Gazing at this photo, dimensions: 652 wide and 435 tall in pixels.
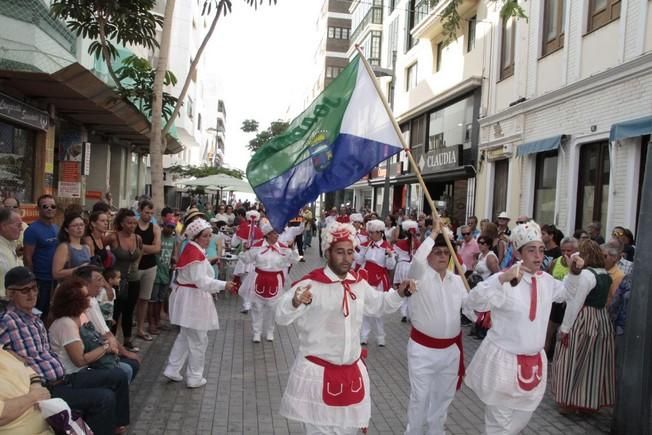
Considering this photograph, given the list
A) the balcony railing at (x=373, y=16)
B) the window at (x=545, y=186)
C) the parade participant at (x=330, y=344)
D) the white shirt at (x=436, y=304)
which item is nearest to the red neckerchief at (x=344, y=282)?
the parade participant at (x=330, y=344)

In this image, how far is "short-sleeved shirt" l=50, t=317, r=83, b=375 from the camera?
186 inches

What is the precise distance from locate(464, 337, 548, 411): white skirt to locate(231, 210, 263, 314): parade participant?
6.03 metres

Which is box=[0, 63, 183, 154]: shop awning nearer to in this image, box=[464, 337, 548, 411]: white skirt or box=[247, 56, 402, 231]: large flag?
box=[247, 56, 402, 231]: large flag

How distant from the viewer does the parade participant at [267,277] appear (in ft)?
30.2

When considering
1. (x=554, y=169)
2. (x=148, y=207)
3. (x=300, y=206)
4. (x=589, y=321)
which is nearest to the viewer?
(x=300, y=206)

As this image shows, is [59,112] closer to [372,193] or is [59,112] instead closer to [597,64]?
[597,64]

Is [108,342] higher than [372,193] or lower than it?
lower

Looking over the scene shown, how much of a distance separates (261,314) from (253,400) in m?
2.89

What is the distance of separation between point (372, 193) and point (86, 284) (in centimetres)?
3359

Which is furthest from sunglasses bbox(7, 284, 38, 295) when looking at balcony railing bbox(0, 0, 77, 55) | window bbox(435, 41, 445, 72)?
window bbox(435, 41, 445, 72)

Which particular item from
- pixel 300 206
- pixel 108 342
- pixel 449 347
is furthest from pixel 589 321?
pixel 108 342

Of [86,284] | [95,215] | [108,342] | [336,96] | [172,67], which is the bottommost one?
[108,342]

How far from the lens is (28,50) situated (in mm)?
9875

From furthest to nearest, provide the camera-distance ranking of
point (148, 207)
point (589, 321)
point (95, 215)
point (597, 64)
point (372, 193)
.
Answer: point (372, 193) < point (597, 64) < point (148, 207) < point (95, 215) < point (589, 321)
